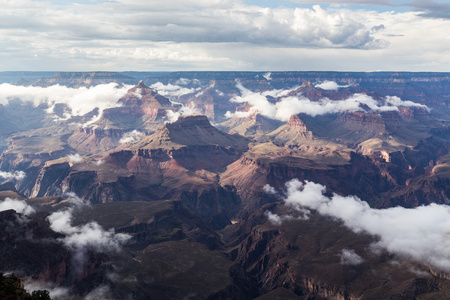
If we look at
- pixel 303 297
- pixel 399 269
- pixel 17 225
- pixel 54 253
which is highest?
pixel 17 225

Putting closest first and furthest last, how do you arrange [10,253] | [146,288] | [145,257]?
[10,253] < [146,288] < [145,257]

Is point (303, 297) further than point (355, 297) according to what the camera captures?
Yes

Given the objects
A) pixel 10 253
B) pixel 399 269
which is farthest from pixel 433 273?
pixel 10 253

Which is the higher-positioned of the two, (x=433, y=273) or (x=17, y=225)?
(x=17, y=225)

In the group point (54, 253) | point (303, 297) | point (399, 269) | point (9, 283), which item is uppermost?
point (9, 283)

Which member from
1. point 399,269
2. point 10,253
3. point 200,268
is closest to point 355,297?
point 399,269

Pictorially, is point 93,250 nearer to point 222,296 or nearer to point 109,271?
point 109,271

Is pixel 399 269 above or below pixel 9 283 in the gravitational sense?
below

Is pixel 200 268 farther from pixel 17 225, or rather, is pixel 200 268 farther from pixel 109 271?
pixel 17 225

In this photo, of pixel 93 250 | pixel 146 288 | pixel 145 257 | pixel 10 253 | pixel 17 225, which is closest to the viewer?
pixel 10 253
